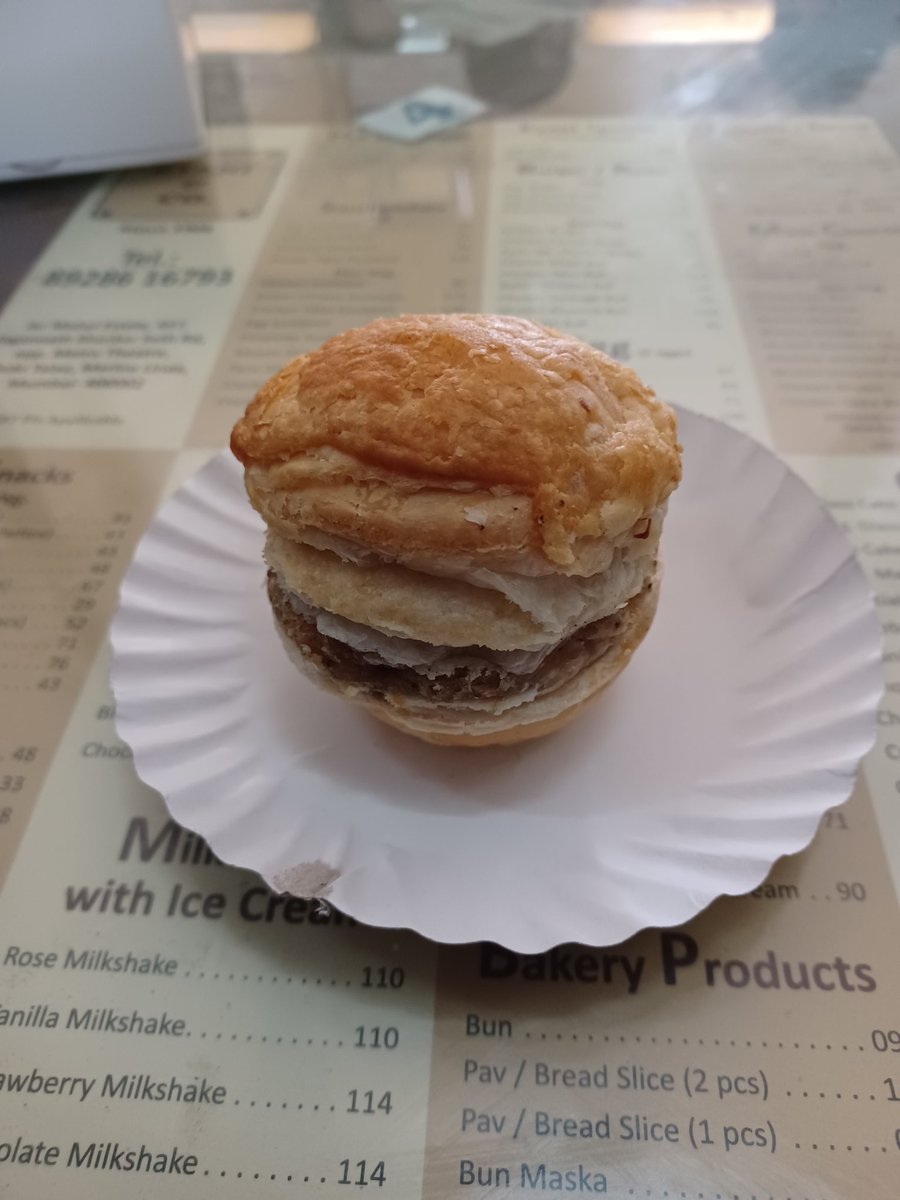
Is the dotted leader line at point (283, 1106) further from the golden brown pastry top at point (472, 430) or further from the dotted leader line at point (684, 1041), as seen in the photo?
the golden brown pastry top at point (472, 430)

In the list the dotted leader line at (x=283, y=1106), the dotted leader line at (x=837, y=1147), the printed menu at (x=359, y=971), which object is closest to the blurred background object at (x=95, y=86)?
the printed menu at (x=359, y=971)

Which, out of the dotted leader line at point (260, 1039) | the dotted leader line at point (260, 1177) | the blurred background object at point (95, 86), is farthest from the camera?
the blurred background object at point (95, 86)

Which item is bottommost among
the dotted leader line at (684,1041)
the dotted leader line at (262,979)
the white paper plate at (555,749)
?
the dotted leader line at (684,1041)

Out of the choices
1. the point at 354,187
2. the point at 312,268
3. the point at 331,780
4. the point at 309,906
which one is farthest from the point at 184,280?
the point at 309,906

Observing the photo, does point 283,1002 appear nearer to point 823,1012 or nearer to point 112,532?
point 823,1012

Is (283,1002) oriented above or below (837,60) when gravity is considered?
below

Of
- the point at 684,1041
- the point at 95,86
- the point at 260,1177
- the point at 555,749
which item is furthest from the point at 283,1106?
the point at 95,86

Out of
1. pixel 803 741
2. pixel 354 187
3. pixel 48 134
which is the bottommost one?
pixel 803 741
